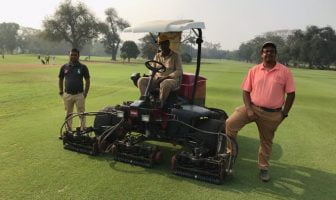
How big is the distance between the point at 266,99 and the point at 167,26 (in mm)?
2048

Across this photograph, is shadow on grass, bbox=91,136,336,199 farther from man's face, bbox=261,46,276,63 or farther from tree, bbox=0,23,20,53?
tree, bbox=0,23,20,53

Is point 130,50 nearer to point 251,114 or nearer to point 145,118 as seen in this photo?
point 145,118

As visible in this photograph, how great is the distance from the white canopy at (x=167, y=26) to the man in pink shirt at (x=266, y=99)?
125 centimetres

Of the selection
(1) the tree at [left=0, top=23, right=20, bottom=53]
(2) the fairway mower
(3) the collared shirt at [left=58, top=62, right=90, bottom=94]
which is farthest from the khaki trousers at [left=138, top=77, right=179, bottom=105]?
(1) the tree at [left=0, top=23, right=20, bottom=53]

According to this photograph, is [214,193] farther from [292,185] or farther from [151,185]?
[292,185]

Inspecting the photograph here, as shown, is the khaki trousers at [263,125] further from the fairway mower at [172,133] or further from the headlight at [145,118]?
the headlight at [145,118]

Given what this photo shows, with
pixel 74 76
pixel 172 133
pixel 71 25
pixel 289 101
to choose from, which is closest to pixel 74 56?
pixel 74 76

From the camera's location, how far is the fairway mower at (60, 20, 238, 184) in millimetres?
6070

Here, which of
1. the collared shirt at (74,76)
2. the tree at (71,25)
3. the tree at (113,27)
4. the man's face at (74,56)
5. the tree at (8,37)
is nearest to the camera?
the man's face at (74,56)

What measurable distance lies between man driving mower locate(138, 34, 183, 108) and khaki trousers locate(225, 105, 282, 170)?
124 cm

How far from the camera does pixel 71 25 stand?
9769cm

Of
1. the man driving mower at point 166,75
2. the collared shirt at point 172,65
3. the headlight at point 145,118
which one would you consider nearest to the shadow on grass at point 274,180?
the headlight at point 145,118

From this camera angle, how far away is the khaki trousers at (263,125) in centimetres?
612

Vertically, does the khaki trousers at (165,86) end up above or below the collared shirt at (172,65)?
below
